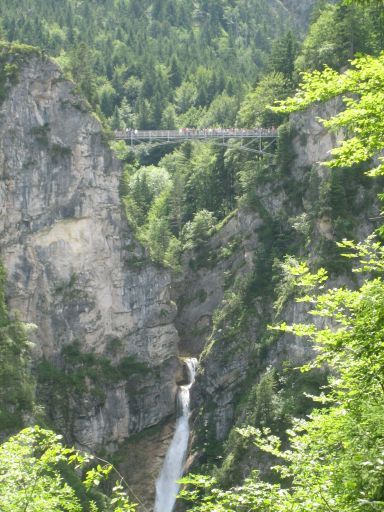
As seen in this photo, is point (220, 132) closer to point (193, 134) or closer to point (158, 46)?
point (193, 134)

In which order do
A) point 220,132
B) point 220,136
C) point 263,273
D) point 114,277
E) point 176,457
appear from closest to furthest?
1. point 176,457
2. point 263,273
3. point 114,277
4. point 220,136
5. point 220,132

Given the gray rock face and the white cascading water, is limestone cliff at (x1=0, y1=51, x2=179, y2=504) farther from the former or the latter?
the white cascading water

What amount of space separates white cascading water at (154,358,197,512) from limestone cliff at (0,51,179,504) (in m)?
1.19

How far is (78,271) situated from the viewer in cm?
7050

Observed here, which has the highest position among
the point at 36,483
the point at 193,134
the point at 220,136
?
the point at 193,134

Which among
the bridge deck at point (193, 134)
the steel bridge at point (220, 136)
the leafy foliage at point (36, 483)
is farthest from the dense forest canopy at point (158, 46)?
the leafy foliage at point (36, 483)

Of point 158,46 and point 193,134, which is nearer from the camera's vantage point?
point 193,134

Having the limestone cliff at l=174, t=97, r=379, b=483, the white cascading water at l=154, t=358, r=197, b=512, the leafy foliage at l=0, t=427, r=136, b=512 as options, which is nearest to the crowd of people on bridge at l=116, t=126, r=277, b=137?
the limestone cliff at l=174, t=97, r=379, b=483

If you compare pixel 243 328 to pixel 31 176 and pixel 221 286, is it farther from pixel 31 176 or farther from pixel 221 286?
pixel 31 176

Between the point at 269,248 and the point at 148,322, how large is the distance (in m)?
12.2

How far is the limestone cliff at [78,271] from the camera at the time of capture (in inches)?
2682

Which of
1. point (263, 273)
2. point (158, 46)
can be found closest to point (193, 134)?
point (263, 273)

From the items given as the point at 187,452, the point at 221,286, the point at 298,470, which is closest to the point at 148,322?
the point at 221,286

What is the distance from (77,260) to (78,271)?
0.90 meters
